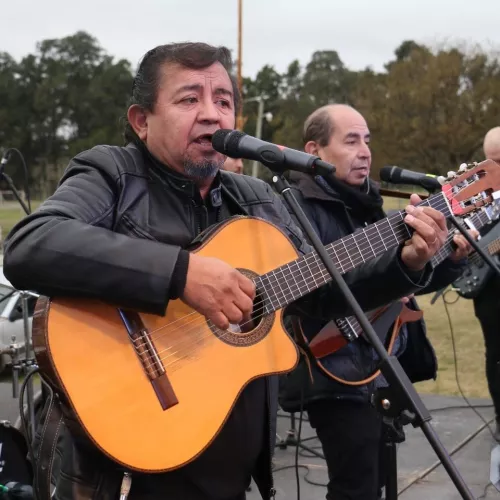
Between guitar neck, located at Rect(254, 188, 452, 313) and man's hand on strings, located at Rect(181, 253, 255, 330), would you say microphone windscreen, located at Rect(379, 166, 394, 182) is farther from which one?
man's hand on strings, located at Rect(181, 253, 255, 330)

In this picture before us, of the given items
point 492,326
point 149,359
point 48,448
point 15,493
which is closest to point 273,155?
point 149,359

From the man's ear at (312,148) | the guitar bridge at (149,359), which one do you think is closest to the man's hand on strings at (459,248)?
the man's ear at (312,148)

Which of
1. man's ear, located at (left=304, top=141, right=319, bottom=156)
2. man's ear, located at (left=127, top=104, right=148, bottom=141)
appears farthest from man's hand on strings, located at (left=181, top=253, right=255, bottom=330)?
man's ear, located at (left=304, top=141, right=319, bottom=156)

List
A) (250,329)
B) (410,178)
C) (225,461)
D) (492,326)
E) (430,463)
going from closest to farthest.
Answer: (225,461) < (250,329) < (410,178) < (430,463) < (492,326)

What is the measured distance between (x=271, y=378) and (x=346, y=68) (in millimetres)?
54650

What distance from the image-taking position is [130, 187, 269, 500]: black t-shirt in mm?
2043

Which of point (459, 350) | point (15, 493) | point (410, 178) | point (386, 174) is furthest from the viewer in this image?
point (459, 350)

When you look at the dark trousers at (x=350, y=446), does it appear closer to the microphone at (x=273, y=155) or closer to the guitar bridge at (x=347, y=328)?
the guitar bridge at (x=347, y=328)

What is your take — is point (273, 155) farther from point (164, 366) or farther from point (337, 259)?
point (164, 366)

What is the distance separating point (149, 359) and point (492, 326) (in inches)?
155

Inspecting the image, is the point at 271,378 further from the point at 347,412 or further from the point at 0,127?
the point at 0,127

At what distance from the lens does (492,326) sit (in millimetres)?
5234

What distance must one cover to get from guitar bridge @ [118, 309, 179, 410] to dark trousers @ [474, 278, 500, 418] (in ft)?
12.4

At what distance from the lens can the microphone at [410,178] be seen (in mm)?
2721
